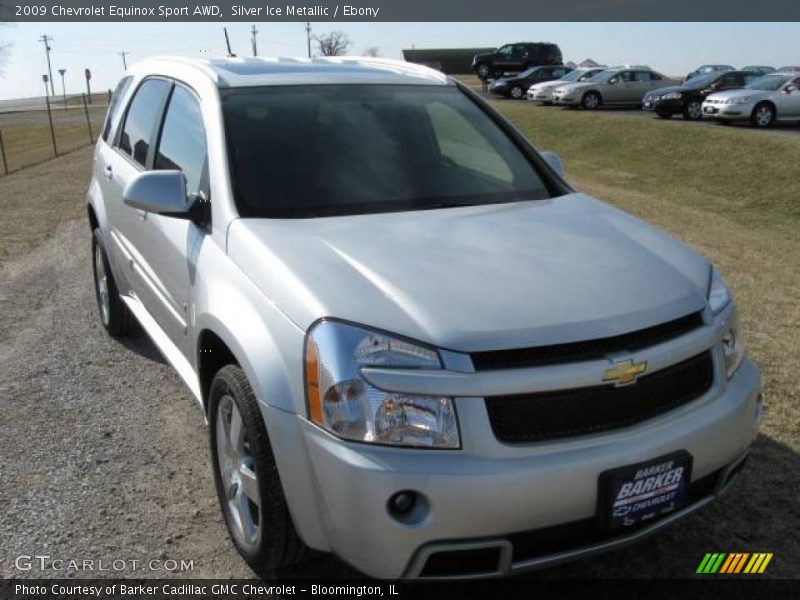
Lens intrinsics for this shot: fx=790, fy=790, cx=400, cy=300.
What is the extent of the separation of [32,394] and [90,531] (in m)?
1.72

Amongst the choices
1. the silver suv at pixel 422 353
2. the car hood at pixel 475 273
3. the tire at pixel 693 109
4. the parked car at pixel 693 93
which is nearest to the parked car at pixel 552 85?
the parked car at pixel 693 93

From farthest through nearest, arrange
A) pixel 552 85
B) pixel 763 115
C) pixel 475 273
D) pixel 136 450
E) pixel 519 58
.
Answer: pixel 519 58 < pixel 552 85 < pixel 763 115 < pixel 136 450 < pixel 475 273

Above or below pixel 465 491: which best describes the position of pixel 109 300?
below

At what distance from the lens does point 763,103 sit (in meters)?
19.7

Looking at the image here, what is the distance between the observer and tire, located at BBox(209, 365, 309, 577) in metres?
2.50

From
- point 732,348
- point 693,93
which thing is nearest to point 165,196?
A: point 732,348

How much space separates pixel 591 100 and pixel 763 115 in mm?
9119

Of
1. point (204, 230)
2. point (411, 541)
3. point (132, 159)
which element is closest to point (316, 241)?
point (204, 230)

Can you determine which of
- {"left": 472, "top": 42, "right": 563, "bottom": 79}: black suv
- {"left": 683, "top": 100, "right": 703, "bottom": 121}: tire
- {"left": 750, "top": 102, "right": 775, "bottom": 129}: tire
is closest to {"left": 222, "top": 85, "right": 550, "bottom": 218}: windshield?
{"left": 750, "top": 102, "right": 775, "bottom": 129}: tire

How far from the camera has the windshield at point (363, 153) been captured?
10.6ft

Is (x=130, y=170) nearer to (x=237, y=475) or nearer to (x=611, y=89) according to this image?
(x=237, y=475)

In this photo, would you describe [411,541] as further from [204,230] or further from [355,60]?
[355,60]

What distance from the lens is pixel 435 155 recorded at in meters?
3.75

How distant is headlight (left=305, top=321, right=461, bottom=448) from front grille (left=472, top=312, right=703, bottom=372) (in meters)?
0.16
